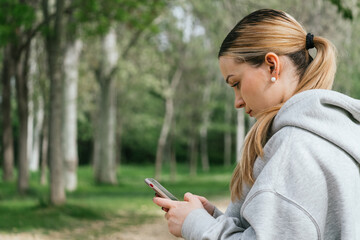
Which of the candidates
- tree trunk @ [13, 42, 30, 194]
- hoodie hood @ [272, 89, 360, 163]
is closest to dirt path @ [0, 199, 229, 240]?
tree trunk @ [13, 42, 30, 194]

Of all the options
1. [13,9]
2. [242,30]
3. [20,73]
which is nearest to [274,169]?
[242,30]

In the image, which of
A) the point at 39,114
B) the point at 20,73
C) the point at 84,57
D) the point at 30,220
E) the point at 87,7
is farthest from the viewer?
the point at 39,114

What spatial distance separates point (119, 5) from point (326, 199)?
1115 centimetres

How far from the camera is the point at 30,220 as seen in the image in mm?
9219

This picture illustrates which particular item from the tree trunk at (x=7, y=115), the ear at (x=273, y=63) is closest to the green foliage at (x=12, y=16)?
the tree trunk at (x=7, y=115)

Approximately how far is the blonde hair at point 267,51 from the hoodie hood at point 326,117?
96 millimetres

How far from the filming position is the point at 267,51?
63.8 inches

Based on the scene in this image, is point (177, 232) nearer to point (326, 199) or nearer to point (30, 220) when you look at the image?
point (326, 199)

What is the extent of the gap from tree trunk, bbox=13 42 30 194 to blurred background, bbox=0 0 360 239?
0.08 ft

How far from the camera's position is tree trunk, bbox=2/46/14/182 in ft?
49.7

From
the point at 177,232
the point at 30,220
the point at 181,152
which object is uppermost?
the point at 177,232

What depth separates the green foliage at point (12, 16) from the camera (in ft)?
32.5

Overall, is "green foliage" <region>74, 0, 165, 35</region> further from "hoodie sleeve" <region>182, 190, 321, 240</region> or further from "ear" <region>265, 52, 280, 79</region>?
"hoodie sleeve" <region>182, 190, 321, 240</region>

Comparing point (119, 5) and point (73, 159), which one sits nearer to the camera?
point (119, 5)
